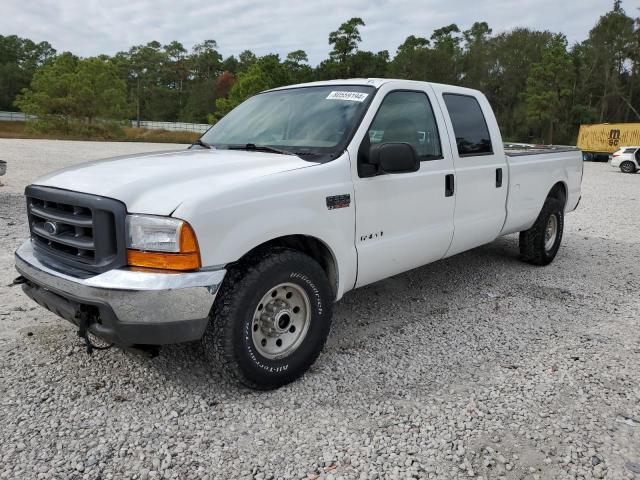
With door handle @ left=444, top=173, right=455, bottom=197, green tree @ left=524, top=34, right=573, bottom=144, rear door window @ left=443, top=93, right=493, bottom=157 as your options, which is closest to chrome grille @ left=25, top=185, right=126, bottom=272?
door handle @ left=444, top=173, right=455, bottom=197

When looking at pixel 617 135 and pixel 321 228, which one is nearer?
pixel 321 228

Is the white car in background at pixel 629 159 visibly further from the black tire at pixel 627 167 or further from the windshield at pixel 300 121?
the windshield at pixel 300 121

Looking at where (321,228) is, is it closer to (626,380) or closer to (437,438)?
(437,438)

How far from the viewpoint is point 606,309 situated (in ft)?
16.0

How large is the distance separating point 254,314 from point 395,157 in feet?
4.54

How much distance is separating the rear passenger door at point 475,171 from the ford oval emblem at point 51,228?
3.10 metres

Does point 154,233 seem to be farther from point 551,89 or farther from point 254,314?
point 551,89

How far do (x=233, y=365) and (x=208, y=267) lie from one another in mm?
635

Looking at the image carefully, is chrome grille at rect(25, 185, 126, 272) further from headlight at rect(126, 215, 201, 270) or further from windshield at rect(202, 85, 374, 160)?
windshield at rect(202, 85, 374, 160)

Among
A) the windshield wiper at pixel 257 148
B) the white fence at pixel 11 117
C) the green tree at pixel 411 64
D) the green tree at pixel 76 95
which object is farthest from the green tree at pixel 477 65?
the windshield wiper at pixel 257 148

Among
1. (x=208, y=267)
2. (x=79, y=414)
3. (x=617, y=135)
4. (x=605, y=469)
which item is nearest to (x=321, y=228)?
(x=208, y=267)

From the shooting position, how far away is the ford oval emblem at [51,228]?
3.07 m

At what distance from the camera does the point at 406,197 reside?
3.88 metres

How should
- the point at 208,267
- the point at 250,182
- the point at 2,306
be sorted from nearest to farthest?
the point at 208,267 → the point at 250,182 → the point at 2,306
